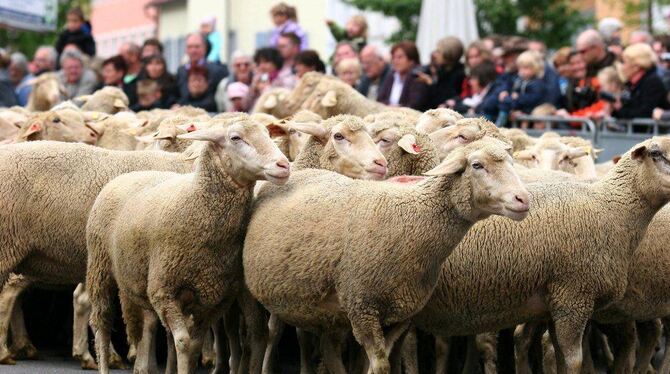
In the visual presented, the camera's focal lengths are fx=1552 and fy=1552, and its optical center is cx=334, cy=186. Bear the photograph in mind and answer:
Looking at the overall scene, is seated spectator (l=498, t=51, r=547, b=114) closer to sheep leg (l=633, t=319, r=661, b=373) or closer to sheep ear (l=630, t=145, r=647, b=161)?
sheep leg (l=633, t=319, r=661, b=373)

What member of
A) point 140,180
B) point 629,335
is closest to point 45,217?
point 140,180

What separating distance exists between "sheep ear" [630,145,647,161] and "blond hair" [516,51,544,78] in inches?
205

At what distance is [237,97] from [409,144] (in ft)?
20.2

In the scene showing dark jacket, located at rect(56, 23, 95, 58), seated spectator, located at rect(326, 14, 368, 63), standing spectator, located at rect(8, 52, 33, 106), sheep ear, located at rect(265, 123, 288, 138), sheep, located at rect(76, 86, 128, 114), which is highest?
sheep ear, located at rect(265, 123, 288, 138)

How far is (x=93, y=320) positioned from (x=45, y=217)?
2.99ft

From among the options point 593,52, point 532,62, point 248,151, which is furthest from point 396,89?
point 248,151

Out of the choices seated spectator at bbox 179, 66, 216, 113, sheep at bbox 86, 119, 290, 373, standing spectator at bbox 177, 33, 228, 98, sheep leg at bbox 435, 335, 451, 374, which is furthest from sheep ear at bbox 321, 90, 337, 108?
sheep at bbox 86, 119, 290, 373

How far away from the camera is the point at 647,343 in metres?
10.2

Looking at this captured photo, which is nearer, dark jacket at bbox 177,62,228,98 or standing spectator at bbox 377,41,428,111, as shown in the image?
standing spectator at bbox 377,41,428,111

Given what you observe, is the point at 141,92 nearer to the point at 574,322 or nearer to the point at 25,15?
the point at 25,15

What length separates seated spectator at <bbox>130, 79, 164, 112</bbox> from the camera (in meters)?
16.5

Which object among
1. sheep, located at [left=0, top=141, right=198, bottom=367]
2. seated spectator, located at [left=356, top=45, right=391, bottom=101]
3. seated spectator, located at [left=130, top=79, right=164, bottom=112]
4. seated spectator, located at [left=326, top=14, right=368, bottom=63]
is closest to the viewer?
sheep, located at [left=0, top=141, right=198, bottom=367]

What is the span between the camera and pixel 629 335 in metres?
9.83

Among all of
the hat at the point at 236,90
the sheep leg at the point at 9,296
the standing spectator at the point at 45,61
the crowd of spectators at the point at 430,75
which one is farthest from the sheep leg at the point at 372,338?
the standing spectator at the point at 45,61
